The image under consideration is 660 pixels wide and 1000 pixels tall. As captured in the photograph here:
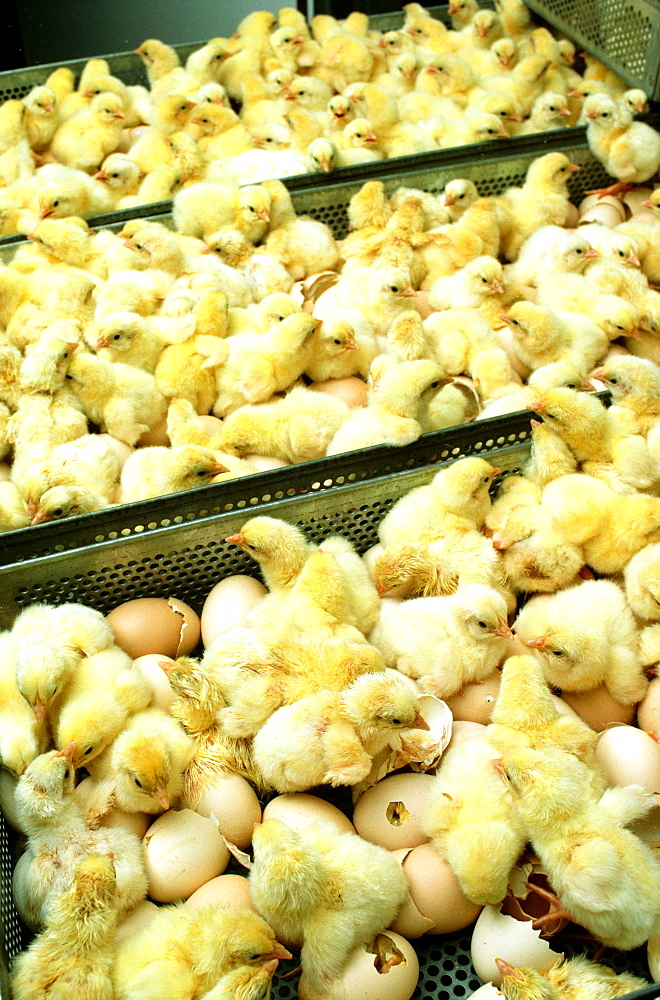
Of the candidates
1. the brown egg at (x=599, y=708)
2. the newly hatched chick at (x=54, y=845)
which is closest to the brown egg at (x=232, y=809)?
the newly hatched chick at (x=54, y=845)

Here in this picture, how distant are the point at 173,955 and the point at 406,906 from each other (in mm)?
428

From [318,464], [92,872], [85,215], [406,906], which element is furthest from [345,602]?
[85,215]

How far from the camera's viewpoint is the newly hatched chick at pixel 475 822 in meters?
1.50

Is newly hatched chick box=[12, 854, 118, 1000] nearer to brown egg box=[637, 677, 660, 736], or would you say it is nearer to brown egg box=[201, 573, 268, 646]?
brown egg box=[201, 573, 268, 646]

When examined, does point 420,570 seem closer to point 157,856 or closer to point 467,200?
point 157,856

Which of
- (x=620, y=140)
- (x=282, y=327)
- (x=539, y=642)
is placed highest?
(x=620, y=140)

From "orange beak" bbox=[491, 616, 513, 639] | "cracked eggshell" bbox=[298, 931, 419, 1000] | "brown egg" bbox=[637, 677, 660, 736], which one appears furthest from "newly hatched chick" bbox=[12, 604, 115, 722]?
"brown egg" bbox=[637, 677, 660, 736]

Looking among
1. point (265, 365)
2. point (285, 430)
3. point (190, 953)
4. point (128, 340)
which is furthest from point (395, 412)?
point (190, 953)

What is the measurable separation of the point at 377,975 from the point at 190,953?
1.06 ft

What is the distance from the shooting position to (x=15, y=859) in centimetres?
163

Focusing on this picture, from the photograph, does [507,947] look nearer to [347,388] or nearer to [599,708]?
[599,708]

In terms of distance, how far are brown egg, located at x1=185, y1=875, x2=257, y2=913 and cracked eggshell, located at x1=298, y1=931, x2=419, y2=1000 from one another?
16 cm

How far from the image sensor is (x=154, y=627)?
1926 millimetres

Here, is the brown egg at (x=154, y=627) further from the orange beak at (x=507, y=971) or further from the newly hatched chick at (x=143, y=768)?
the orange beak at (x=507, y=971)
